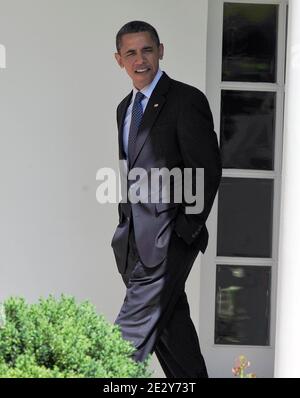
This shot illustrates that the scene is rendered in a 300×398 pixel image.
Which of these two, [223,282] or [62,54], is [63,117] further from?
[223,282]

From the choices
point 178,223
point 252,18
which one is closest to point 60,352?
point 178,223

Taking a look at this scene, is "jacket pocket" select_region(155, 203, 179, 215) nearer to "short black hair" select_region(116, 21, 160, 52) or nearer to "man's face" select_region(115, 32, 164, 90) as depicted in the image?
"man's face" select_region(115, 32, 164, 90)

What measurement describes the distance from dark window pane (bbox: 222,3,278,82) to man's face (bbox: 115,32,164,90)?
3.02ft

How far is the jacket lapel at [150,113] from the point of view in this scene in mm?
6480

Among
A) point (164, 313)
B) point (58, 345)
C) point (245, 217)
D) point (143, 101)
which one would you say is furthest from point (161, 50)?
point (58, 345)

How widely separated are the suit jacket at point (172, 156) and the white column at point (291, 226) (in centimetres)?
65

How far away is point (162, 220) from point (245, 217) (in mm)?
1198

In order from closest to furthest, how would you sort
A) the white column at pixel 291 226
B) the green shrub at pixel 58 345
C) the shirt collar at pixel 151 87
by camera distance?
1. the green shrub at pixel 58 345
2. the white column at pixel 291 226
3. the shirt collar at pixel 151 87

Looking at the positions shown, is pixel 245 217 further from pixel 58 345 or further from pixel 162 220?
→ pixel 58 345

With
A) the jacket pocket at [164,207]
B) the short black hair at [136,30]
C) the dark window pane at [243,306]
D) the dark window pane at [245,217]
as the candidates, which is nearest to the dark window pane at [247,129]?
the dark window pane at [245,217]

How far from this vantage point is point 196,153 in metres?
6.36

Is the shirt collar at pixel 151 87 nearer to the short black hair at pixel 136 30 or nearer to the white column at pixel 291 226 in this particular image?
the short black hair at pixel 136 30

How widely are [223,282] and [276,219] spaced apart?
0.51 metres

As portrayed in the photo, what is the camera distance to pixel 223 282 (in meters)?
7.49
